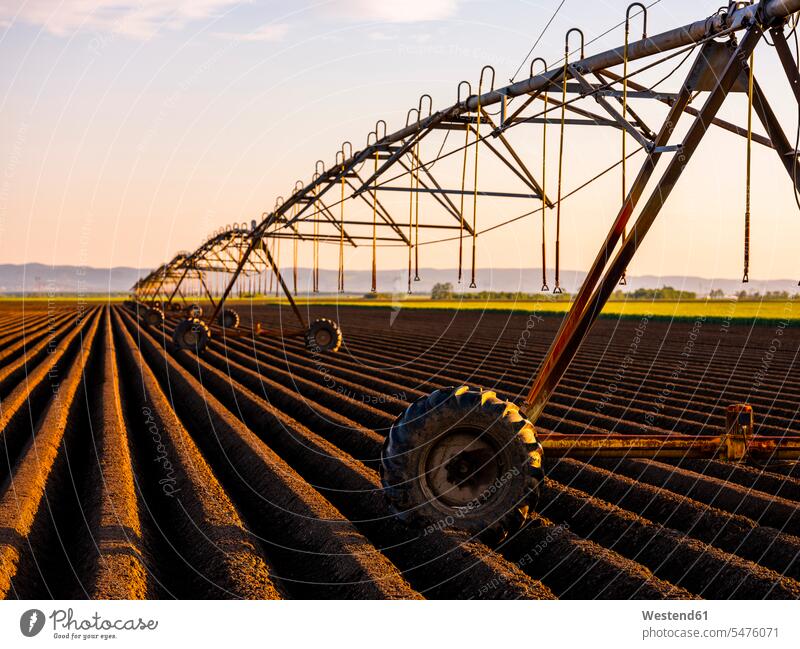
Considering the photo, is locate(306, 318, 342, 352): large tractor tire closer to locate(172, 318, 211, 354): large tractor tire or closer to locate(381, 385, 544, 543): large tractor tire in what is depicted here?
locate(172, 318, 211, 354): large tractor tire

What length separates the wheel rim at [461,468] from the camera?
483cm

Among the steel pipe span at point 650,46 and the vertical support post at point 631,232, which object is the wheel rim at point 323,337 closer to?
the steel pipe span at point 650,46

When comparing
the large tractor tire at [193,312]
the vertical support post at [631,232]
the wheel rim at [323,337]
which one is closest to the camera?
the vertical support post at [631,232]

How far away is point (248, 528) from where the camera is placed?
18.8 feet

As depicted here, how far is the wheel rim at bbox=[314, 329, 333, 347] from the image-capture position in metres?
18.7

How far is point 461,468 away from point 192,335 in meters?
14.6

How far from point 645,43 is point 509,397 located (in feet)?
21.5
